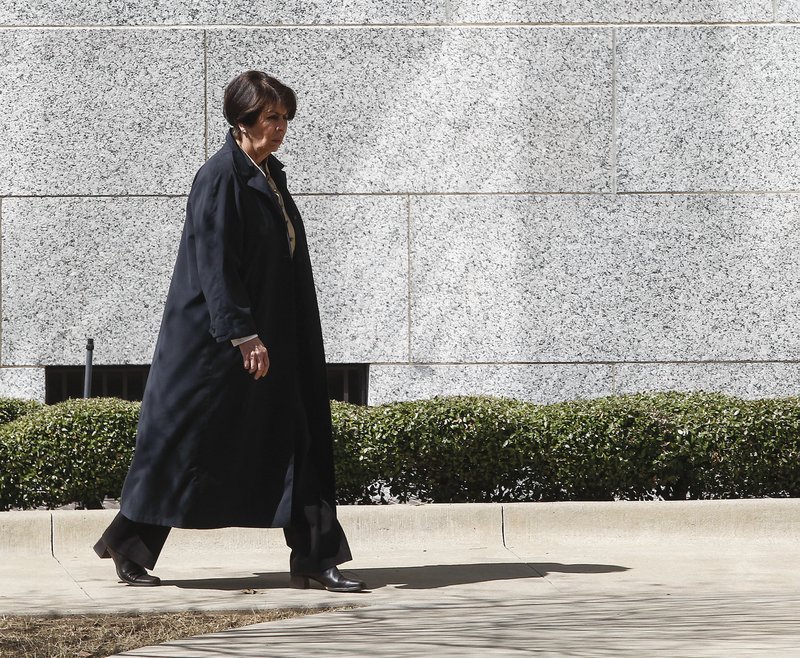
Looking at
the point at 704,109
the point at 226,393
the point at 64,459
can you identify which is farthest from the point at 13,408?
the point at 704,109

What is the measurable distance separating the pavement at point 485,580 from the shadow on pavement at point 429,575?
0.01 metres

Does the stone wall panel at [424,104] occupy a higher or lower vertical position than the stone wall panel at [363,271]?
higher

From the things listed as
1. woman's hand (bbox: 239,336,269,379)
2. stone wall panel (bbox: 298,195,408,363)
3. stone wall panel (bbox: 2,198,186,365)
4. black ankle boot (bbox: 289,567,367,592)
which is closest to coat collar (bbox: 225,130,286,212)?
woman's hand (bbox: 239,336,269,379)

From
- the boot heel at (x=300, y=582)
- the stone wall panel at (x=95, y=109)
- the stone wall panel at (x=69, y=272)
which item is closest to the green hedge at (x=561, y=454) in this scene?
the boot heel at (x=300, y=582)

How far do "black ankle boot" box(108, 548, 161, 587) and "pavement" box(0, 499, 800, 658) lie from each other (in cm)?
7

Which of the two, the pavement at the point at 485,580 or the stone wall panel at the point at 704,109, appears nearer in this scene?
the pavement at the point at 485,580

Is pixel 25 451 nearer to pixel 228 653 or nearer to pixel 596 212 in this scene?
pixel 228 653

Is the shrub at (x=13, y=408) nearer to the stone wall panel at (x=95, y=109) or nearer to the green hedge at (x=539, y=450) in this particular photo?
the green hedge at (x=539, y=450)

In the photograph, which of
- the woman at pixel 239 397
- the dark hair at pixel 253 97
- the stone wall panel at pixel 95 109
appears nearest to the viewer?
the woman at pixel 239 397

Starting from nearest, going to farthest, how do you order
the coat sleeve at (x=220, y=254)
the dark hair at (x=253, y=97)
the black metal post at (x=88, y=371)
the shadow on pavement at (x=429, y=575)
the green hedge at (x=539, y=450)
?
Answer: 1. the coat sleeve at (x=220, y=254)
2. the dark hair at (x=253, y=97)
3. the shadow on pavement at (x=429, y=575)
4. the green hedge at (x=539, y=450)
5. the black metal post at (x=88, y=371)

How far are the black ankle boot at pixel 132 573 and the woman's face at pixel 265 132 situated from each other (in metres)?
1.70

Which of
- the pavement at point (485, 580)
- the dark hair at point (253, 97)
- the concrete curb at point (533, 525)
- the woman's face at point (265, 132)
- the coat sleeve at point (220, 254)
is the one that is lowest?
the pavement at point (485, 580)

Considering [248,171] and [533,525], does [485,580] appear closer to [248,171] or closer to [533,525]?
[533,525]

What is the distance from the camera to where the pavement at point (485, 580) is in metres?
3.96
